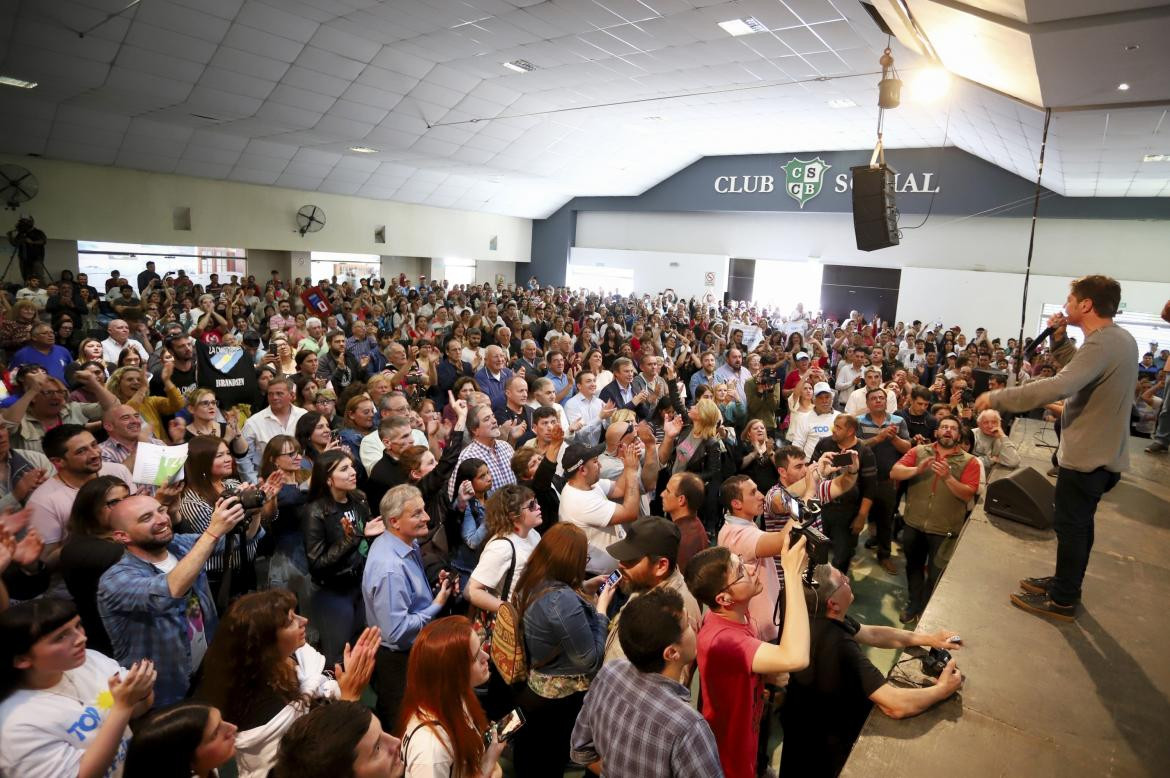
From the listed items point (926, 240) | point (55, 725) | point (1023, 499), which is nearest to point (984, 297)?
point (926, 240)

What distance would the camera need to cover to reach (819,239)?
16.7 metres

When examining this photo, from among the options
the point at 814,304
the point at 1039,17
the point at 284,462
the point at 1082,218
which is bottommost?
the point at 284,462

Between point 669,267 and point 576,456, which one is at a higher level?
point 669,267

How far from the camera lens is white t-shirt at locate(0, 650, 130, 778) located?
1.59 metres

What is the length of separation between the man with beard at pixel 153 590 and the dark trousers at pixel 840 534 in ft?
12.4

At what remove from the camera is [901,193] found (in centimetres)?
1488

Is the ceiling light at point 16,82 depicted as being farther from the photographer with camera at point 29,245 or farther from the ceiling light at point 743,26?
the ceiling light at point 743,26

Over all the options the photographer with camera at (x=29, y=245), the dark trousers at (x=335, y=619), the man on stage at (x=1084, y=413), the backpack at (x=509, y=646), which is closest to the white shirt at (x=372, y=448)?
the dark trousers at (x=335, y=619)

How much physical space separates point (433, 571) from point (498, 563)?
738 mm

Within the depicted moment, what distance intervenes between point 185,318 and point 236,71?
3.66 metres

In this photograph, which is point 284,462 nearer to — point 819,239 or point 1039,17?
point 1039,17

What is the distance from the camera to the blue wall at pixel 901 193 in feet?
42.9

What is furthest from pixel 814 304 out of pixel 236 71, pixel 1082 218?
pixel 236 71

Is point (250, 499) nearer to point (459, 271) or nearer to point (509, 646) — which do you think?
point (509, 646)
